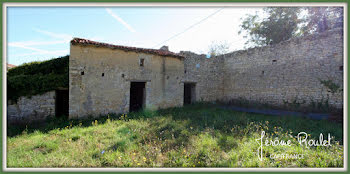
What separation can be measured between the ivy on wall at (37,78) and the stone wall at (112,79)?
0.70 m

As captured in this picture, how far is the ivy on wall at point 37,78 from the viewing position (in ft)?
19.6

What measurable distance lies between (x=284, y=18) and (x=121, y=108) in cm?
1510

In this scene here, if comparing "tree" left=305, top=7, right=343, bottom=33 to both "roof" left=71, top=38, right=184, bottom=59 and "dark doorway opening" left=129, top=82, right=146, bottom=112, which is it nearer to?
"roof" left=71, top=38, right=184, bottom=59

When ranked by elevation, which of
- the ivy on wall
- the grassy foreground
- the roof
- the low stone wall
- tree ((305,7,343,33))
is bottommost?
the grassy foreground

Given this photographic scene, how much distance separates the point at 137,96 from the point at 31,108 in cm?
464

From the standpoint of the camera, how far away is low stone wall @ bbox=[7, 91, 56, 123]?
5.97 m

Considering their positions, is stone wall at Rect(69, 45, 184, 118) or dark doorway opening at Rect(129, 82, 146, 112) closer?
stone wall at Rect(69, 45, 184, 118)

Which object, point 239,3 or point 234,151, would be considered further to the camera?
point 234,151

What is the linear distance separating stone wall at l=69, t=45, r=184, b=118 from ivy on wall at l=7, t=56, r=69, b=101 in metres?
0.70

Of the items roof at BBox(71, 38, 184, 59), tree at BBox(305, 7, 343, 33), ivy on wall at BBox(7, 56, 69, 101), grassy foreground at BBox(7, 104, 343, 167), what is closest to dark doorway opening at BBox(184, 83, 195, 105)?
roof at BBox(71, 38, 184, 59)

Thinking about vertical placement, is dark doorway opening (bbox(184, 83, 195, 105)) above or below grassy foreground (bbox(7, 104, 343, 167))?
above

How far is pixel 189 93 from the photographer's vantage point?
10.6 metres

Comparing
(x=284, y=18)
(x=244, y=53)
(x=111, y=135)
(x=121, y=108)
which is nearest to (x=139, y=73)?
(x=121, y=108)

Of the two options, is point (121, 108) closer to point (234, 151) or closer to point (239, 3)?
point (234, 151)
